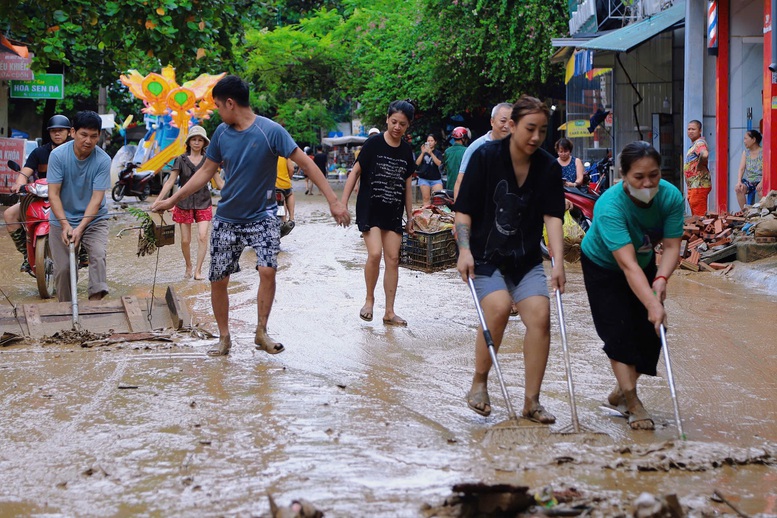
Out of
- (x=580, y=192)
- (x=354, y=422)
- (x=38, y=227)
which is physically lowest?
(x=354, y=422)

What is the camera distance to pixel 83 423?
Answer: 5.36 meters

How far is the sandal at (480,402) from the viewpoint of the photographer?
5.24 metres

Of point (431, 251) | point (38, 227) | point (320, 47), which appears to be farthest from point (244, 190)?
point (320, 47)

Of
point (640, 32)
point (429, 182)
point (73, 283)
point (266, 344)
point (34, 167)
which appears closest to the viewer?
point (266, 344)

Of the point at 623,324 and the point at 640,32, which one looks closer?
the point at 623,324

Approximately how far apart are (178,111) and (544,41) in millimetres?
9308

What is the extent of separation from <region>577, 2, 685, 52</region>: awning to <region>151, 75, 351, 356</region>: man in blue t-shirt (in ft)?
36.6

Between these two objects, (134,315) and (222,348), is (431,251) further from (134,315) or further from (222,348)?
(222,348)

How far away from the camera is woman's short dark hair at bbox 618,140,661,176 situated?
5.12m

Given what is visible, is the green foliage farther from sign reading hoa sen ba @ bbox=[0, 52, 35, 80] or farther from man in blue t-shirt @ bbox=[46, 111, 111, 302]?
sign reading hoa sen ba @ bbox=[0, 52, 35, 80]

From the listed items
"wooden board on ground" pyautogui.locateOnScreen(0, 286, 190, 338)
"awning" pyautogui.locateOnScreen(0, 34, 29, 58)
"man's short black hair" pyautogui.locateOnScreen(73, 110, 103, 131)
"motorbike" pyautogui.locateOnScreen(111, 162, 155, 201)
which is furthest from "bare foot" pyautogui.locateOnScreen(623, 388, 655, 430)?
"motorbike" pyautogui.locateOnScreen(111, 162, 155, 201)

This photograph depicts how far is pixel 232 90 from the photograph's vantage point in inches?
271

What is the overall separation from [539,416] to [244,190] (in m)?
2.91

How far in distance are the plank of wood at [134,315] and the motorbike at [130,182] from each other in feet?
66.8
